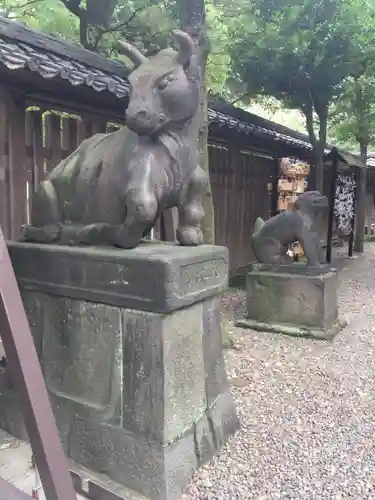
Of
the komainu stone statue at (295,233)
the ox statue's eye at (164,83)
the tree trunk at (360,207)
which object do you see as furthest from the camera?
the tree trunk at (360,207)

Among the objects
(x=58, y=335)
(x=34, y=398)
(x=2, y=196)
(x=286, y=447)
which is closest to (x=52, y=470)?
(x=34, y=398)

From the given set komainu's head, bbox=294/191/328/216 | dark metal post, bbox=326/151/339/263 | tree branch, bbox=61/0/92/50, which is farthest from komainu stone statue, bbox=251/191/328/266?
tree branch, bbox=61/0/92/50

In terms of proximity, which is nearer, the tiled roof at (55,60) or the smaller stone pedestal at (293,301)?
the tiled roof at (55,60)

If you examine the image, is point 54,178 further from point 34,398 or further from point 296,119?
point 296,119

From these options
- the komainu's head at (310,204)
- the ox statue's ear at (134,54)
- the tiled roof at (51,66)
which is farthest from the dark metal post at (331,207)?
the ox statue's ear at (134,54)

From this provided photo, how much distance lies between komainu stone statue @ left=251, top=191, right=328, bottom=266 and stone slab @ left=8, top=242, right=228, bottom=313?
2.94 meters

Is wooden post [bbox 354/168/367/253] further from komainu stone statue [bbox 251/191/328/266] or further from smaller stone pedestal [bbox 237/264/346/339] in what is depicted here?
smaller stone pedestal [bbox 237/264/346/339]

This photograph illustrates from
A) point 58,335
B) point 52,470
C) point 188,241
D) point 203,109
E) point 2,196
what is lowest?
point 52,470

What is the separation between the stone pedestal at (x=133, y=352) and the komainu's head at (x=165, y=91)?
0.70 meters

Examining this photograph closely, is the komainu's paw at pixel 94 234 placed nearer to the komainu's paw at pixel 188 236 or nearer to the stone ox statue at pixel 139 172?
the stone ox statue at pixel 139 172

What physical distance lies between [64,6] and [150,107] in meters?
8.95

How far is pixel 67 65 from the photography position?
14.3ft

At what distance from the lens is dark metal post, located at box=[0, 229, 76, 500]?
1.84 meters

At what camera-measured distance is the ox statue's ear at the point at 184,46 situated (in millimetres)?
2482
